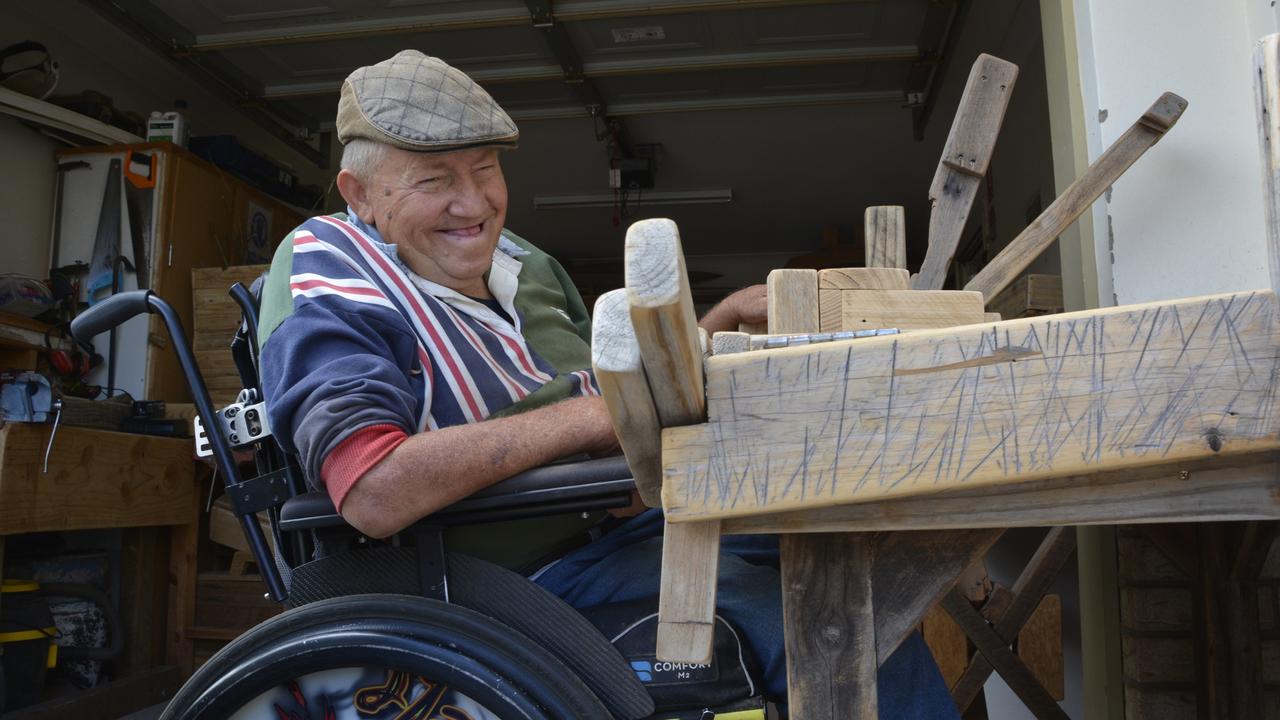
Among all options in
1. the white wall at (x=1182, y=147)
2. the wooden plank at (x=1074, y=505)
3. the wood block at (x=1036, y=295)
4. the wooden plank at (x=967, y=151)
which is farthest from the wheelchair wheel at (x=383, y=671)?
the wood block at (x=1036, y=295)

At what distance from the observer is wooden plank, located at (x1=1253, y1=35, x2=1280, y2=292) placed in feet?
2.17

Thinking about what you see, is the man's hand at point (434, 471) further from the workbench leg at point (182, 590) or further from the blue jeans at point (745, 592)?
the workbench leg at point (182, 590)

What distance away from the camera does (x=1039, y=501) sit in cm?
78

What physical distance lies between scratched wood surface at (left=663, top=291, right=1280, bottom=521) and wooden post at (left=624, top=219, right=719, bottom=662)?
4 centimetres

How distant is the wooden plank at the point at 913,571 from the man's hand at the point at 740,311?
783mm

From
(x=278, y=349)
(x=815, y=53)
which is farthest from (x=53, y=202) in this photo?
(x=278, y=349)

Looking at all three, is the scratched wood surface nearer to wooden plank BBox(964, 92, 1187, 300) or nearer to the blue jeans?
the blue jeans

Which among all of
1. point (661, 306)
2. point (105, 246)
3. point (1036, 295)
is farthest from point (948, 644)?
point (105, 246)

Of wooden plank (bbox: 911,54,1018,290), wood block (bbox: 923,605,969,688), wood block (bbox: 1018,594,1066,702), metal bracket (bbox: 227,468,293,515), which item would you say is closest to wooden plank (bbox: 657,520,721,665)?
metal bracket (bbox: 227,468,293,515)

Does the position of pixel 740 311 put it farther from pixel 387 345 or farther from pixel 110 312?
pixel 110 312

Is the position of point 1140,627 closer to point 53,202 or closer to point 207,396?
point 207,396

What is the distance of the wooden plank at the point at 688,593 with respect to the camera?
0.83 m

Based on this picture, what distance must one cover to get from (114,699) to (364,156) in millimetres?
2910

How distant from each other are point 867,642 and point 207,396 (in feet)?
3.69
